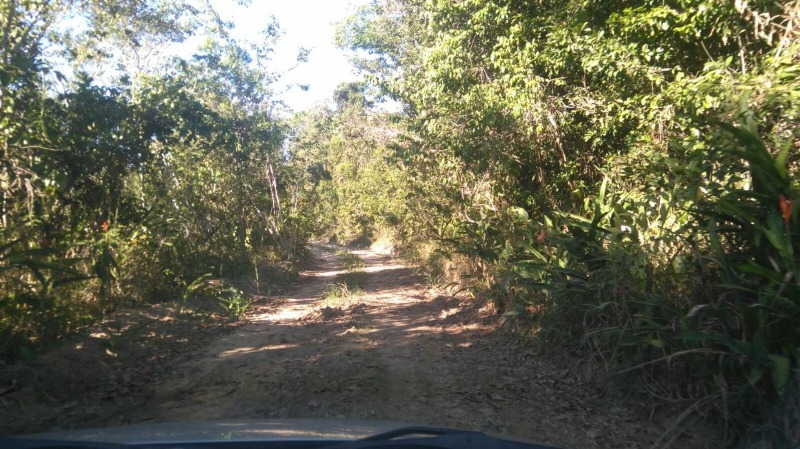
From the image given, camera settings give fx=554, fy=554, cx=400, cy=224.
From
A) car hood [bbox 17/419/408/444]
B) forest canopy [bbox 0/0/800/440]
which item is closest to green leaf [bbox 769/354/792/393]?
forest canopy [bbox 0/0/800/440]

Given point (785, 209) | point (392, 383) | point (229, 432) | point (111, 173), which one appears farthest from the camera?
point (111, 173)

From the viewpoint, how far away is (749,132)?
4.74 meters

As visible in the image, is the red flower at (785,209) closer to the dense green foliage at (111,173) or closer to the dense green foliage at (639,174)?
the dense green foliage at (639,174)

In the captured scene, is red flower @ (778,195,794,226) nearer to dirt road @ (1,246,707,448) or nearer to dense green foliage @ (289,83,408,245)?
dirt road @ (1,246,707,448)

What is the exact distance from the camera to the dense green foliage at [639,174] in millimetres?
4594

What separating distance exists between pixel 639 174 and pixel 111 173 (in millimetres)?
8502

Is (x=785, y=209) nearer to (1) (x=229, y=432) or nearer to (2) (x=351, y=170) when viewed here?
(1) (x=229, y=432)

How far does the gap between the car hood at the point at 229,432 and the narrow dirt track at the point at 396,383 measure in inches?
66.4

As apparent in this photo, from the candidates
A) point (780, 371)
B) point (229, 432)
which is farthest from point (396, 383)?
point (780, 371)

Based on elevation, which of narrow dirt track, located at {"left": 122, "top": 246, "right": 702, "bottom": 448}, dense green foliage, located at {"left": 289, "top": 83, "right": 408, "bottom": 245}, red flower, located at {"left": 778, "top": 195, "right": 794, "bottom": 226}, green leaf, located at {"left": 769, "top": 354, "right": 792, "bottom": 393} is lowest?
narrow dirt track, located at {"left": 122, "top": 246, "right": 702, "bottom": 448}

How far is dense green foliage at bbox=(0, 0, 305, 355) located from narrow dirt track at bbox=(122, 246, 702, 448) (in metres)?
1.88

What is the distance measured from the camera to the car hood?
115 inches

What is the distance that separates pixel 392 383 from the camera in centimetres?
597

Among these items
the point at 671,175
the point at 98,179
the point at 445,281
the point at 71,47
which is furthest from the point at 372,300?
the point at 71,47
